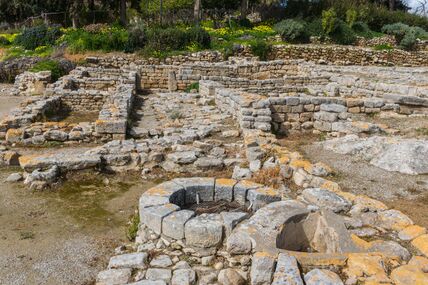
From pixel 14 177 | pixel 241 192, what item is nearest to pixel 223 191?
pixel 241 192

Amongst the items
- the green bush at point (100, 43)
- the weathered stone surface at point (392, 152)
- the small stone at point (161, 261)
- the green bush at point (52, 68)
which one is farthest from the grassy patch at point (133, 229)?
the green bush at point (100, 43)

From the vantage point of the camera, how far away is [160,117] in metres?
12.4

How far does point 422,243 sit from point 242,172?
325 cm

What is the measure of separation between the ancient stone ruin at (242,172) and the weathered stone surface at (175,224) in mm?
13

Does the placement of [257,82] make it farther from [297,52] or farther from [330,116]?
[297,52]

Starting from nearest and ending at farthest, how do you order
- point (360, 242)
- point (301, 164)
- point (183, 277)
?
point (183, 277), point (360, 242), point (301, 164)

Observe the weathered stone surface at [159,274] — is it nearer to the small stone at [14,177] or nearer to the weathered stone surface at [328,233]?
the weathered stone surface at [328,233]

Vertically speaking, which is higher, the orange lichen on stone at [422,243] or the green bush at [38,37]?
the green bush at [38,37]

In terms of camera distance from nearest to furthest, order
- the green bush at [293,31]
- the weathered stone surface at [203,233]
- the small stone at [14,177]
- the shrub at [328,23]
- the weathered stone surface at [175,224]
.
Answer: the weathered stone surface at [203,233]
the weathered stone surface at [175,224]
the small stone at [14,177]
the green bush at [293,31]
the shrub at [328,23]

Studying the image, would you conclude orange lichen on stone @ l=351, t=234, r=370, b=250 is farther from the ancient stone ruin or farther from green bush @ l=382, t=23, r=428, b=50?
green bush @ l=382, t=23, r=428, b=50

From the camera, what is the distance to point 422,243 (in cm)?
414

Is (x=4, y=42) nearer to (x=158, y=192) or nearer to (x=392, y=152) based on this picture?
(x=158, y=192)

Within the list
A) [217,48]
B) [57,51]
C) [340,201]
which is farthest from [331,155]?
[57,51]

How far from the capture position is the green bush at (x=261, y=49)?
23.5 m
